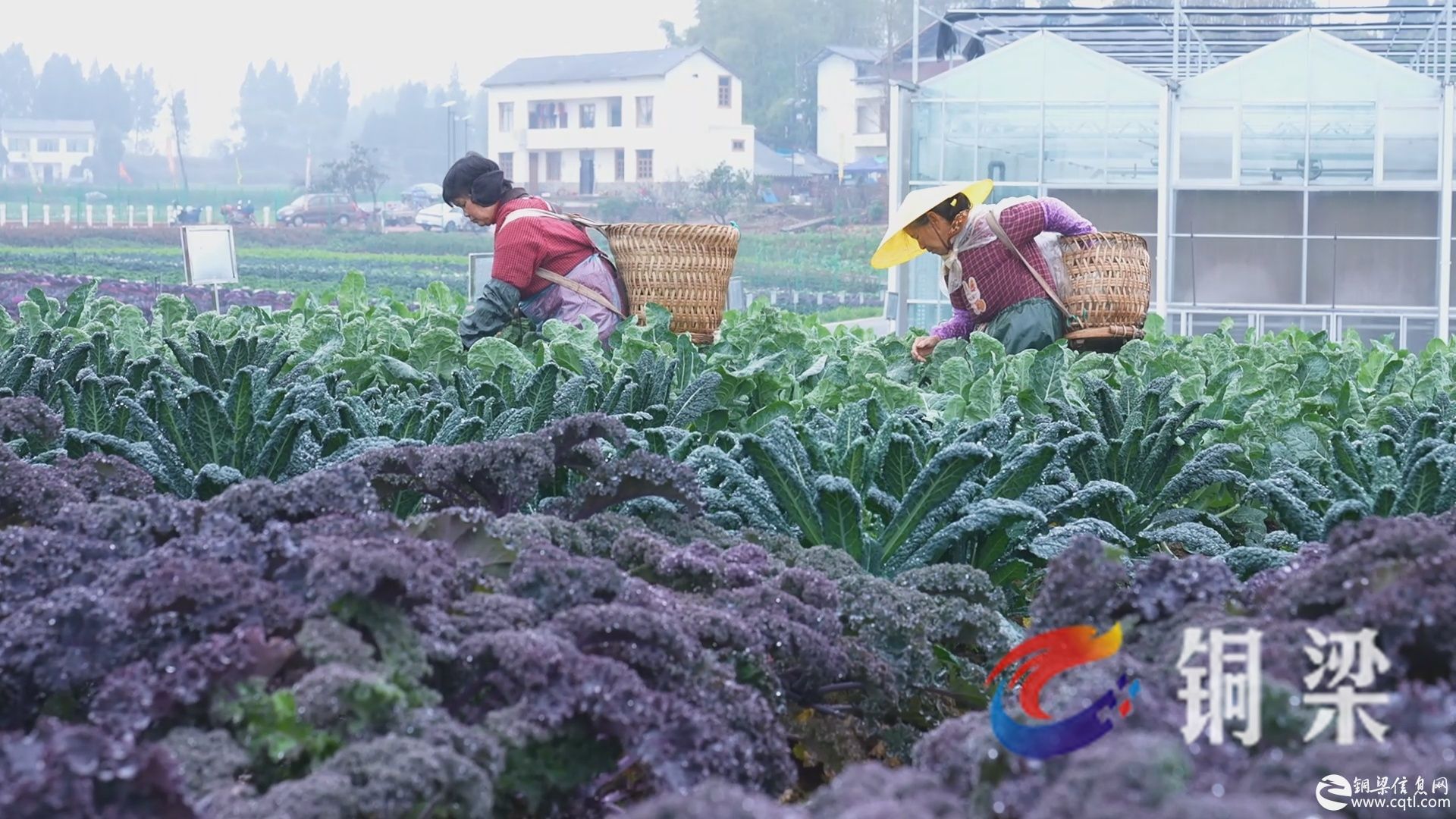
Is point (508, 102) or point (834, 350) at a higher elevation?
point (508, 102)

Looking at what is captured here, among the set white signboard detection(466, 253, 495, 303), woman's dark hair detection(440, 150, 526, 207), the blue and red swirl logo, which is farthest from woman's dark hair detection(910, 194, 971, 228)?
the blue and red swirl logo

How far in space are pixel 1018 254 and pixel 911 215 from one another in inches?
18.1

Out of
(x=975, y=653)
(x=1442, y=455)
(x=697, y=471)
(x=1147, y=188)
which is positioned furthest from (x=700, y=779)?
(x=1147, y=188)

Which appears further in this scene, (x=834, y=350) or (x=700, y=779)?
(x=834, y=350)

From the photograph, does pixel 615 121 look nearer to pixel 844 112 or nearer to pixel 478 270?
pixel 844 112

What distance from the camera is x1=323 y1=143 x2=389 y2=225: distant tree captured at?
38.4 m

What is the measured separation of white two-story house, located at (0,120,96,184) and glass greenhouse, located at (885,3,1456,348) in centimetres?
2464

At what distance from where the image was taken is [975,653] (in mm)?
2727

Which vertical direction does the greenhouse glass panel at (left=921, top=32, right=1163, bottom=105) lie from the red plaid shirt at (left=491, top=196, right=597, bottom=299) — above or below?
above

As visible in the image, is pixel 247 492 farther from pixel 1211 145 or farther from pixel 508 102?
pixel 508 102

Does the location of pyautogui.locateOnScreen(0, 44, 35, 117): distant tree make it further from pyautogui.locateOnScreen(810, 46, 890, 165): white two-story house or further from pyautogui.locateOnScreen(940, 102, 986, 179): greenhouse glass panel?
pyautogui.locateOnScreen(940, 102, 986, 179): greenhouse glass panel

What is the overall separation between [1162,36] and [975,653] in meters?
15.5

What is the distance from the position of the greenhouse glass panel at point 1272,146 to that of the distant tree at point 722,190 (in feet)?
85.8

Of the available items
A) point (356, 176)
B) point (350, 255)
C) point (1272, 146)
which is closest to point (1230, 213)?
point (1272, 146)
